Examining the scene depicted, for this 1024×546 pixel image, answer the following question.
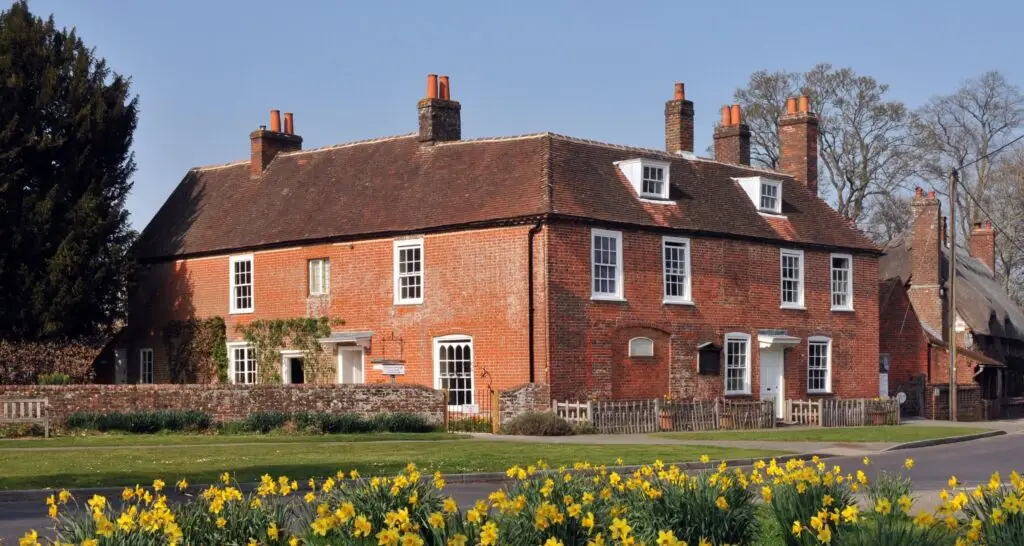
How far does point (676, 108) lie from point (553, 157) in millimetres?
8299

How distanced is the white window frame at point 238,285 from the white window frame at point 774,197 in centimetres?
1568

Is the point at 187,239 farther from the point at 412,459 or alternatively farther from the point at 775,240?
the point at 412,459

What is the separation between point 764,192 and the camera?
139 ft

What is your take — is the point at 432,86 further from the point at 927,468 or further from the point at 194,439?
the point at 927,468

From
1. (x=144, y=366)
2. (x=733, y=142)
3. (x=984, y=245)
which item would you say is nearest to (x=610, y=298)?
(x=733, y=142)

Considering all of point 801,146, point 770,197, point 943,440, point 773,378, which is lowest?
point 943,440

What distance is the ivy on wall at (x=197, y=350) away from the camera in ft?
138

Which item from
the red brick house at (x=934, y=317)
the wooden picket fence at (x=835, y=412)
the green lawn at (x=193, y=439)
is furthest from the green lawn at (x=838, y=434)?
the red brick house at (x=934, y=317)

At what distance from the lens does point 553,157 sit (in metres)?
37.0

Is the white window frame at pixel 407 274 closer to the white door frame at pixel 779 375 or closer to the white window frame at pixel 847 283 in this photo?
the white door frame at pixel 779 375

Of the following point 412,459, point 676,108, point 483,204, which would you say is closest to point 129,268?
point 483,204

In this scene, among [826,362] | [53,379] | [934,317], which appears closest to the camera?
[53,379]

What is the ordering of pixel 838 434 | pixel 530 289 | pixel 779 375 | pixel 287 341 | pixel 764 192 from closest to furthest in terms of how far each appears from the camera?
pixel 838 434, pixel 530 289, pixel 287 341, pixel 779 375, pixel 764 192

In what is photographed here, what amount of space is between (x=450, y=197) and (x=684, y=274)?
6.96 metres
